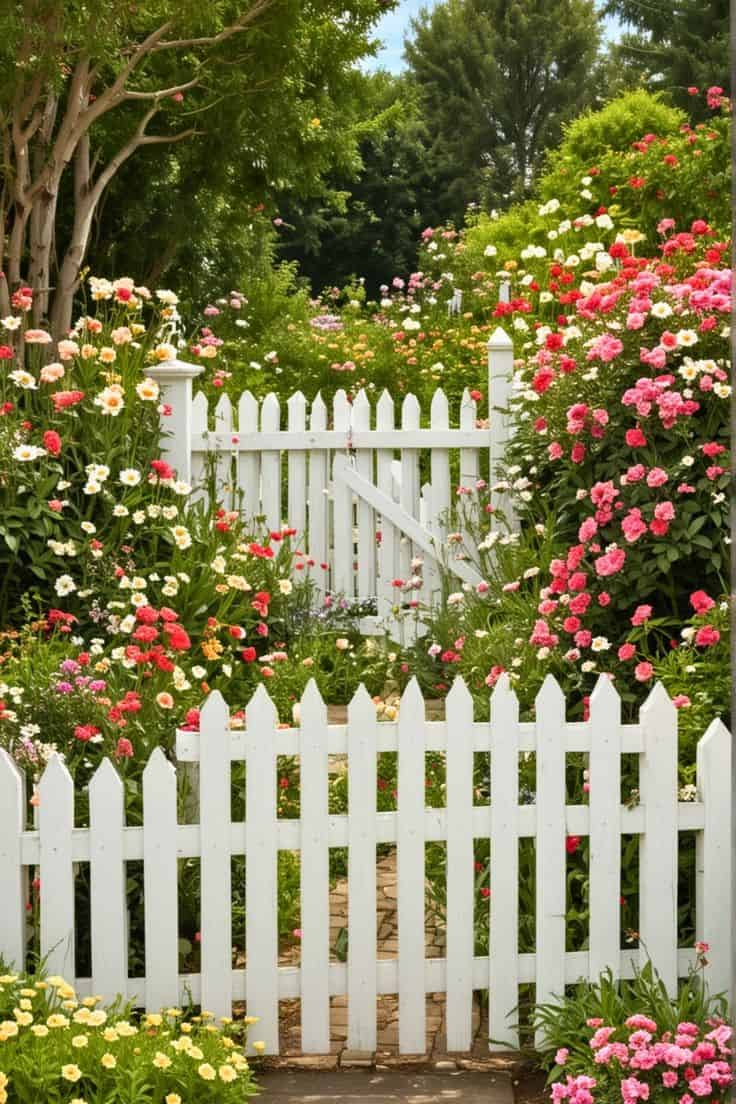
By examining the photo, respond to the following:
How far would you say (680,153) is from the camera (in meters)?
12.2

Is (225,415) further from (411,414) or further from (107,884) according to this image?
(107,884)

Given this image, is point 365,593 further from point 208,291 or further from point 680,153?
point 208,291

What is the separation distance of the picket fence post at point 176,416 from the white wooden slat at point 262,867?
134 inches

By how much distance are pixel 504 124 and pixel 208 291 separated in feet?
82.6

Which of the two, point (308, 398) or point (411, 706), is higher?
point (308, 398)

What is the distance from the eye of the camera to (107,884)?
11.2ft

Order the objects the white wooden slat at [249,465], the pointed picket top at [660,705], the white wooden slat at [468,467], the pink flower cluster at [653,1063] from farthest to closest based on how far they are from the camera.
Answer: the white wooden slat at [249,465] < the white wooden slat at [468,467] < the pointed picket top at [660,705] < the pink flower cluster at [653,1063]

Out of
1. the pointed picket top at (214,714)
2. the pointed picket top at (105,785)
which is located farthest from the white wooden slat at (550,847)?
the pointed picket top at (105,785)

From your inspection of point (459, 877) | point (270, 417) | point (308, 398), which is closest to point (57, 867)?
point (459, 877)

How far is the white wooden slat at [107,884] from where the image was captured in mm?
3352

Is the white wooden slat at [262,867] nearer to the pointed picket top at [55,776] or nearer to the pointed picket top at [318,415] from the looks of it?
the pointed picket top at [55,776]

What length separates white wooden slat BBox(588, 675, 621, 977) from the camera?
135 inches

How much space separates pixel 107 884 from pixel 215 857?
9.9 inches

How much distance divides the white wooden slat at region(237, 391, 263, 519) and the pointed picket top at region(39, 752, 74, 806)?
4260mm
